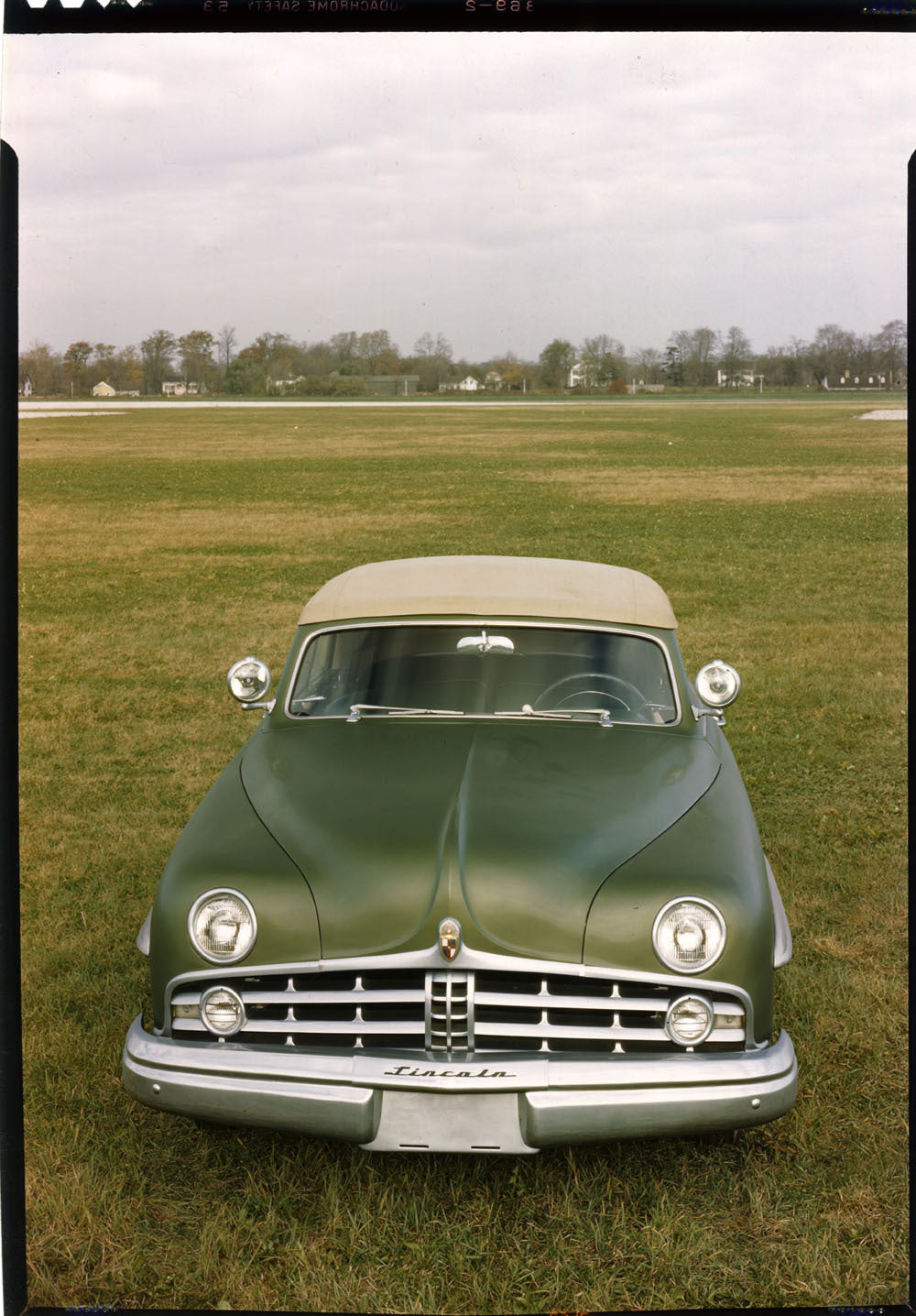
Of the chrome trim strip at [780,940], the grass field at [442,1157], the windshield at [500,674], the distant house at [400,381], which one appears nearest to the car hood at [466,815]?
the windshield at [500,674]

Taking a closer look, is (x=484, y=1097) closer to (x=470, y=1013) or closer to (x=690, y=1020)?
(x=470, y=1013)

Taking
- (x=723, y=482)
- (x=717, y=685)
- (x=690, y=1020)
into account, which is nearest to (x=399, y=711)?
(x=717, y=685)

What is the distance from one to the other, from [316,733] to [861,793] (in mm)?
3700

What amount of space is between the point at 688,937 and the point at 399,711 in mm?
1458

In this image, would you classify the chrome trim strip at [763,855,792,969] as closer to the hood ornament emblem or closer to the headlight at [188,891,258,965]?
the hood ornament emblem

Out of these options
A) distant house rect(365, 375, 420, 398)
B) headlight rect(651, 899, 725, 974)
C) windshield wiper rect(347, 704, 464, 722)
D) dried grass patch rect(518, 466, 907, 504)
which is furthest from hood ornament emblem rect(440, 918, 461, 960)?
dried grass patch rect(518, 466, 907, 504)

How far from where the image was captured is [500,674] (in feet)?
13.9

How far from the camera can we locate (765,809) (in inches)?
251

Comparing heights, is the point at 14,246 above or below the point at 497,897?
above

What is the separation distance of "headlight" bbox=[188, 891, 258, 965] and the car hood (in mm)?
192

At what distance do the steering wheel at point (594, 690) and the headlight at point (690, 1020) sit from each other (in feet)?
4.55

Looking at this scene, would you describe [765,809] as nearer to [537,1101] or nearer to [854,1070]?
[854,1070]

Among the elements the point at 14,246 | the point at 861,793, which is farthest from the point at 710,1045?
the point at 861,793

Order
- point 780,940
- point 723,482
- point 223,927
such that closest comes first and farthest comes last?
point 223,927, point 780,940, point 723,482
